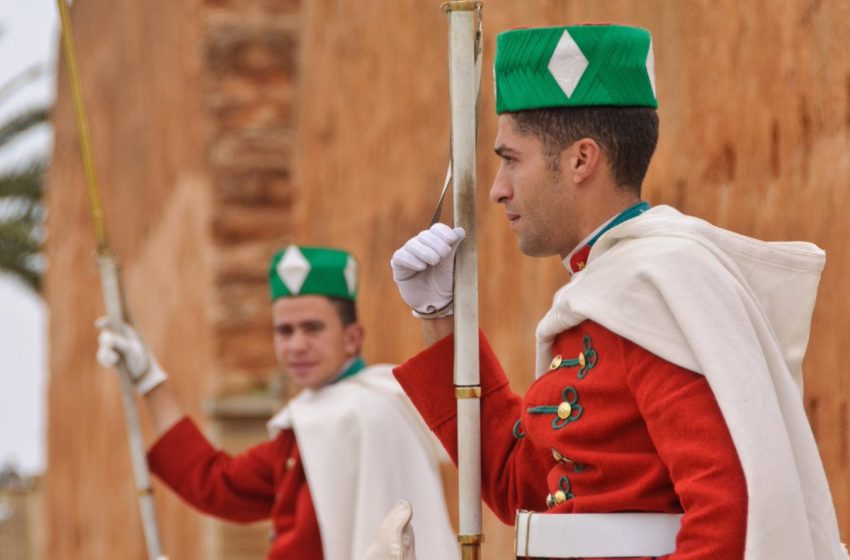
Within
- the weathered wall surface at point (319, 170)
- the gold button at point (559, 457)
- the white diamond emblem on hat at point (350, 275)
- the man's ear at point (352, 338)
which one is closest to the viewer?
the gold button at point (559, 457)

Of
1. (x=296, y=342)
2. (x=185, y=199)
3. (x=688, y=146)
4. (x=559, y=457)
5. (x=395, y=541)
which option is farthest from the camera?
(x=185, y=199)

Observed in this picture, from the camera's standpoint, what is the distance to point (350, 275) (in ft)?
17.6

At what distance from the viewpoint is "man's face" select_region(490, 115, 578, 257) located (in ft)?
9.35

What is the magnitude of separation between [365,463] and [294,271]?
25.2 inches

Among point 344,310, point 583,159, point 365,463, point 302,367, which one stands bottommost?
point 365,463

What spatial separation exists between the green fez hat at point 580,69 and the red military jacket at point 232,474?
240 cm

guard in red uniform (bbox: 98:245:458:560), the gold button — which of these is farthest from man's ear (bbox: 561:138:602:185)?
guard in red uniform (bbox: 98:245:458:560)

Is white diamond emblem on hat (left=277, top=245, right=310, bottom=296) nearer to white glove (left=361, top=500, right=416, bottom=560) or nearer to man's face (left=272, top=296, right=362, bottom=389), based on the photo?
man's face (left=272, top=296, right=362, bottom=389)

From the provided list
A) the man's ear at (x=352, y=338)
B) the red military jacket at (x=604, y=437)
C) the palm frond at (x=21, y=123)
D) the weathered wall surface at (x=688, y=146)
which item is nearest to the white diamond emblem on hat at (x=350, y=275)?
the man's ear at (x=352, y=338)

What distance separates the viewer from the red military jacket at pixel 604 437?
2.47 metres

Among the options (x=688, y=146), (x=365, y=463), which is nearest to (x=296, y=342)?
(x=365, y=463)

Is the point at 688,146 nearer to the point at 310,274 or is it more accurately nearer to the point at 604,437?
the point at 310,274

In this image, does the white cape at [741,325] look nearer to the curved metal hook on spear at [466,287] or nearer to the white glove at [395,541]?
the curved metal hook on spear at [466,287]

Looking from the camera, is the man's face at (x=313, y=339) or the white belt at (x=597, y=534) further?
the man's face at (x=313, y=339)
